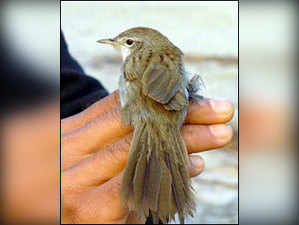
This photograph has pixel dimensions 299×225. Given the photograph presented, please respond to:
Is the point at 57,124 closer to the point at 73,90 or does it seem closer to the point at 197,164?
the point at 197,164

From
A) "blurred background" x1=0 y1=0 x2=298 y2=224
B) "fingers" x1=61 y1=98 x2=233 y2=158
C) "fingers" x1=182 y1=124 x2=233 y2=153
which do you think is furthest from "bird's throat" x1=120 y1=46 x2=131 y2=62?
"blurred background" x1=0 y1=0 x2=298 y2=224

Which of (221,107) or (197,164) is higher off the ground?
(221,107)

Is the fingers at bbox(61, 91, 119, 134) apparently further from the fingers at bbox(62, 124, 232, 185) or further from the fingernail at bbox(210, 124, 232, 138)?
the fingernail at bbox(210, 124, 232, 138)

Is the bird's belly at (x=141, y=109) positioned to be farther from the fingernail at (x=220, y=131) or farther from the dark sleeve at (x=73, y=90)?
the dark sleeve at (x=73, y=90)

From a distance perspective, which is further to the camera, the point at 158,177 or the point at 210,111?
the point at 210,111

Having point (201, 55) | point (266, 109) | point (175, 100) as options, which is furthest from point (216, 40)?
point (266, 109)

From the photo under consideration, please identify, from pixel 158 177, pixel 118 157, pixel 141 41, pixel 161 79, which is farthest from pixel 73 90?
pixel 158 177

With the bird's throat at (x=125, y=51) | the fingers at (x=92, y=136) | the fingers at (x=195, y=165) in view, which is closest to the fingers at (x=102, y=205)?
the fingers at (x=92, y=136)
